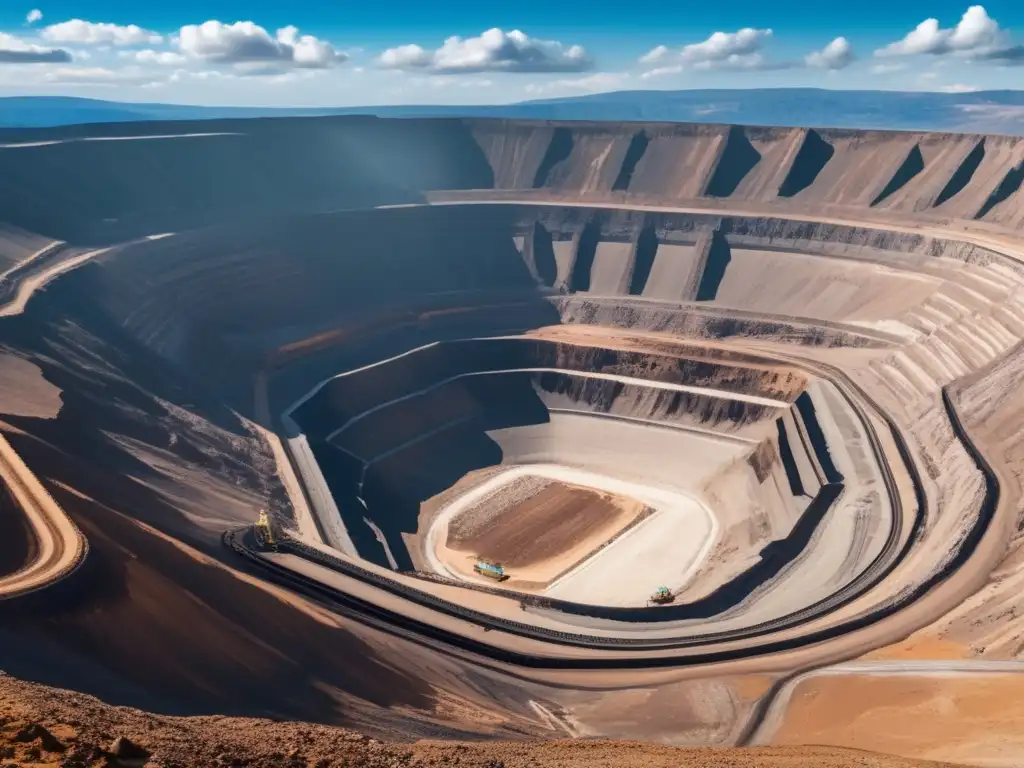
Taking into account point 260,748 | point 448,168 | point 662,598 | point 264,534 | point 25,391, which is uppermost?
point 448,168

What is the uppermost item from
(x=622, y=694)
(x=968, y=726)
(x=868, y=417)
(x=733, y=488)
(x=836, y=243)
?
(x=836, y=243)

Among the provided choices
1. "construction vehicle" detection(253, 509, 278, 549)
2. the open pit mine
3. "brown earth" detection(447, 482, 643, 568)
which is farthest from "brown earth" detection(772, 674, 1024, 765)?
"brown earth" detection(447, 482, 643, 568)

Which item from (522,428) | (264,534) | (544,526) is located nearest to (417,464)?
(522,428)

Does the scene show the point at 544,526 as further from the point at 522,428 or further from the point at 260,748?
the point at 260,748

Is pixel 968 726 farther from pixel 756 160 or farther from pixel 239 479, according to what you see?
pixel 756 160

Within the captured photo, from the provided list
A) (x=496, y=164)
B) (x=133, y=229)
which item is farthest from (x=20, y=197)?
(x=496, y=164)

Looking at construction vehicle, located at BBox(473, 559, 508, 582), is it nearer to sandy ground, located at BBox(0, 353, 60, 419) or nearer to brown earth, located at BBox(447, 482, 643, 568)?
brown earth, located at BBox(447, 482, 643, 568)
